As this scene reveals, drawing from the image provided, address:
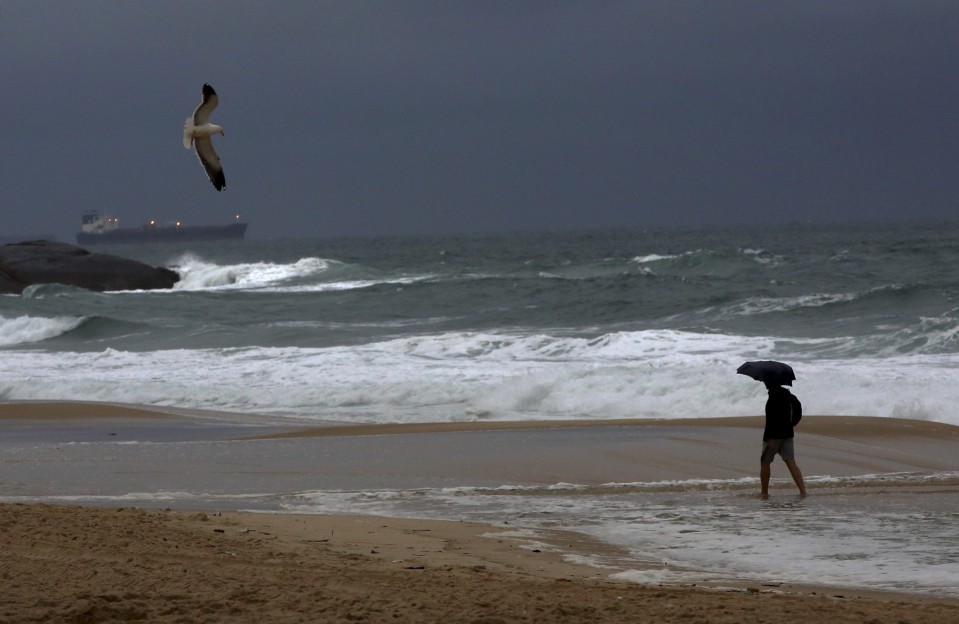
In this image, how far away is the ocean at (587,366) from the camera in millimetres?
7820

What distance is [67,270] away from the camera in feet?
143

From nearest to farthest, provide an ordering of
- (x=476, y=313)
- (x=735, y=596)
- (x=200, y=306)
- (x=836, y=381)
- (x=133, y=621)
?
(x=133, y=621), (x=735, y=596), (x=836, y=381), (x=476, y=313), (x=200, y=306)

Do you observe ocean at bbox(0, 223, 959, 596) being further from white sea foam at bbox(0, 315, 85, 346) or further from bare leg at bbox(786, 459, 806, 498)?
bare leg at bbox(786, 459, 806, 498)

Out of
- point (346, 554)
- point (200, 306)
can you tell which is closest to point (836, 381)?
point (346, 554)

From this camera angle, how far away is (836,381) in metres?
15.2

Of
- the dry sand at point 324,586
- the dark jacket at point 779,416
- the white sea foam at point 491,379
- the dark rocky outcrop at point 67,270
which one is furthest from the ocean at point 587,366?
the dark rocky outcrop at point 67,270

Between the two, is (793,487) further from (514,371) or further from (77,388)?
(77,388)

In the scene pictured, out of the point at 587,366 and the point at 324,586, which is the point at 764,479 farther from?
the point at 587,366

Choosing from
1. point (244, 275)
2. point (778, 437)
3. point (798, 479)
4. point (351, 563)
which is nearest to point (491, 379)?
point (778, 437)

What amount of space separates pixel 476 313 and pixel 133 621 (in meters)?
25.1

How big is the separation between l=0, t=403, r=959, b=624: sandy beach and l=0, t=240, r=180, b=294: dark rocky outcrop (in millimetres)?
33125

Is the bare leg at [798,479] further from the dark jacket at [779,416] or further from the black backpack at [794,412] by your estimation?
the black backpack at [794,412]

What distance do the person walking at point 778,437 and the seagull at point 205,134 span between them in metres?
4.52

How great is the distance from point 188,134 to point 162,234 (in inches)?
6960
